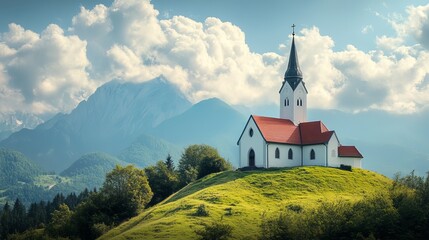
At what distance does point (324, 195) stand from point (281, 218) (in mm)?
21376

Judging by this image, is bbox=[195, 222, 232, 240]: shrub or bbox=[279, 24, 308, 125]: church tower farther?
bbox=[279, 24, 308, 125]: church tower

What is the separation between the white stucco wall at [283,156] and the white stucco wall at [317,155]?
1.17 meters

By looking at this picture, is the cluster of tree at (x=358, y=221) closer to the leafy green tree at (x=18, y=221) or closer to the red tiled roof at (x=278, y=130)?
the red tiled roof at (x=278, y=130)

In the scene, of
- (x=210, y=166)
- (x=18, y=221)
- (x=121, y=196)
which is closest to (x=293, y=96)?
(x=210, y=166)

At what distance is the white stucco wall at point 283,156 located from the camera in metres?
104

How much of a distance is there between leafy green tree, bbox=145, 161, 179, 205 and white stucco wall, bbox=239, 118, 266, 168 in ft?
58.5

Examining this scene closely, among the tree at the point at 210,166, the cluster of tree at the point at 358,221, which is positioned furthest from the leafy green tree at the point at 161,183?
the cluster of tree at the point at 358,221

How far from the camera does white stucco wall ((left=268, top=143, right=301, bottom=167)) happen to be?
103812mm

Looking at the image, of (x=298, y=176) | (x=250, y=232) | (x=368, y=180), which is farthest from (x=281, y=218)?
(x=368, y=180)

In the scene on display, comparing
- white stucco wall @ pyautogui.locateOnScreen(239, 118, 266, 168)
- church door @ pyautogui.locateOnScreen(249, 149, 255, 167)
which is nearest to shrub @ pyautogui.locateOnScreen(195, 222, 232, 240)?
white stucco wall @ pyautogui.locateOnScreen(239, 118, 266, 168)

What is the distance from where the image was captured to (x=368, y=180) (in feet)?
319

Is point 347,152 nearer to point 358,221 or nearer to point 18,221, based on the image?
point 358,221

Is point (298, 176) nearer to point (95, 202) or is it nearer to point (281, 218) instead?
point (281, 218)

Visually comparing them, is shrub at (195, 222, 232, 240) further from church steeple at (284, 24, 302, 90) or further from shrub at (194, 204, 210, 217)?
church steeple at (284, 24, 302, 90)
